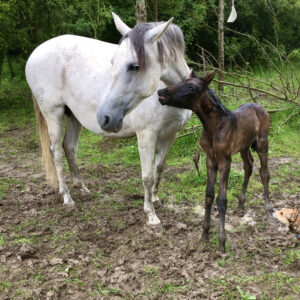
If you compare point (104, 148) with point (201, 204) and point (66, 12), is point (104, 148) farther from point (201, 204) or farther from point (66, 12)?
→ point (66, 12)

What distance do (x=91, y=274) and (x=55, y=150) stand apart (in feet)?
6.10

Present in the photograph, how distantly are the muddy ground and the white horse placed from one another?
31 cm

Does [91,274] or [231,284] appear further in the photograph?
[91,274]

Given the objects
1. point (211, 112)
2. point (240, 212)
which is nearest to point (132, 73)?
point (211, 112)

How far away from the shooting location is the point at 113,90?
101 inches

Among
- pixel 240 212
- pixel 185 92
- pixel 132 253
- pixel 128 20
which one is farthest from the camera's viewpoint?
pixel 128 20

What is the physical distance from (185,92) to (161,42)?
513 mm

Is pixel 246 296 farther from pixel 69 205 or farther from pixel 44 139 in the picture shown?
pixel 44 139

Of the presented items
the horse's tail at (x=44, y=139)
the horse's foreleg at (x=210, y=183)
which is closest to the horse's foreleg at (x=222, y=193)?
the horse's foreleg at (x=210, y=183)

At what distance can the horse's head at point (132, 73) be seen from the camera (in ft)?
8.32

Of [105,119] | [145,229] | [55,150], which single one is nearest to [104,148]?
[55,150]

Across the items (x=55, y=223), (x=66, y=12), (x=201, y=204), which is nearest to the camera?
(x=55, y=223)

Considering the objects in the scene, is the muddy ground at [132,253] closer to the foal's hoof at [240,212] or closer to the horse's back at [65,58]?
the foal's hoof at [240,212]

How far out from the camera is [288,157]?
5.30 meters
